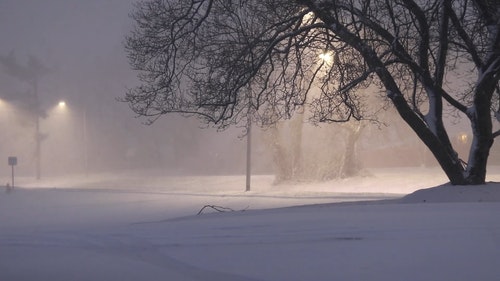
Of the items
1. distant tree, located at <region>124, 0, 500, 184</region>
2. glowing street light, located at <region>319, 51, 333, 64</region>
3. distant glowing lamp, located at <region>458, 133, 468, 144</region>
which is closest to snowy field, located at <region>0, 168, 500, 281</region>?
distant tree, located at <region>124, 0, 500, 184</region>

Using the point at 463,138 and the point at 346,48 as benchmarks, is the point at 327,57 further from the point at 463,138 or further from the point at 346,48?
the point at 463,138

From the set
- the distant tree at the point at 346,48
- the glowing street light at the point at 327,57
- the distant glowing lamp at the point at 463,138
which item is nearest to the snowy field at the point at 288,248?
the distant tree at the point at 346,48

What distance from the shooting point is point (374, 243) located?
17.8 ft

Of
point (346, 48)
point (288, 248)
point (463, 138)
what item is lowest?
point (288, 248)

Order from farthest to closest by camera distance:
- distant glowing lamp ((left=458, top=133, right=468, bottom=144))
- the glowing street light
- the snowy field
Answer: distant glowing lamp ((left=458, top=133, right=468, bottom=144)), the glowing street light, the snowy field

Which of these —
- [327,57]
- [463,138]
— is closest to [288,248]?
[327,57]

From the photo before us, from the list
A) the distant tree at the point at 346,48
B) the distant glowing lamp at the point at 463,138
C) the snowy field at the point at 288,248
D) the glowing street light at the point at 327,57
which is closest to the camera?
the snowy field at the point at 288,248

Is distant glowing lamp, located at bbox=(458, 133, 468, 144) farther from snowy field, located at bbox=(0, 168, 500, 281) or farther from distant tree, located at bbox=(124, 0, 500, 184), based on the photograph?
snowy field, located at bbox=(0, 168, 500, 281)

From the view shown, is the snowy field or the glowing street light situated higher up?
the glowing street light

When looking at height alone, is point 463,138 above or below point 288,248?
above

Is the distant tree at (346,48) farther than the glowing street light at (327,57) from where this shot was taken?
No

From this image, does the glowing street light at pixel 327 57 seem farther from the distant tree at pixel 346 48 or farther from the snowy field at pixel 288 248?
the snowy field at pixel 288 248

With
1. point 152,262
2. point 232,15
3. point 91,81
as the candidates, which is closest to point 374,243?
point 152,262

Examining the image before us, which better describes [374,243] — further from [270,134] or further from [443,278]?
[270,134]
